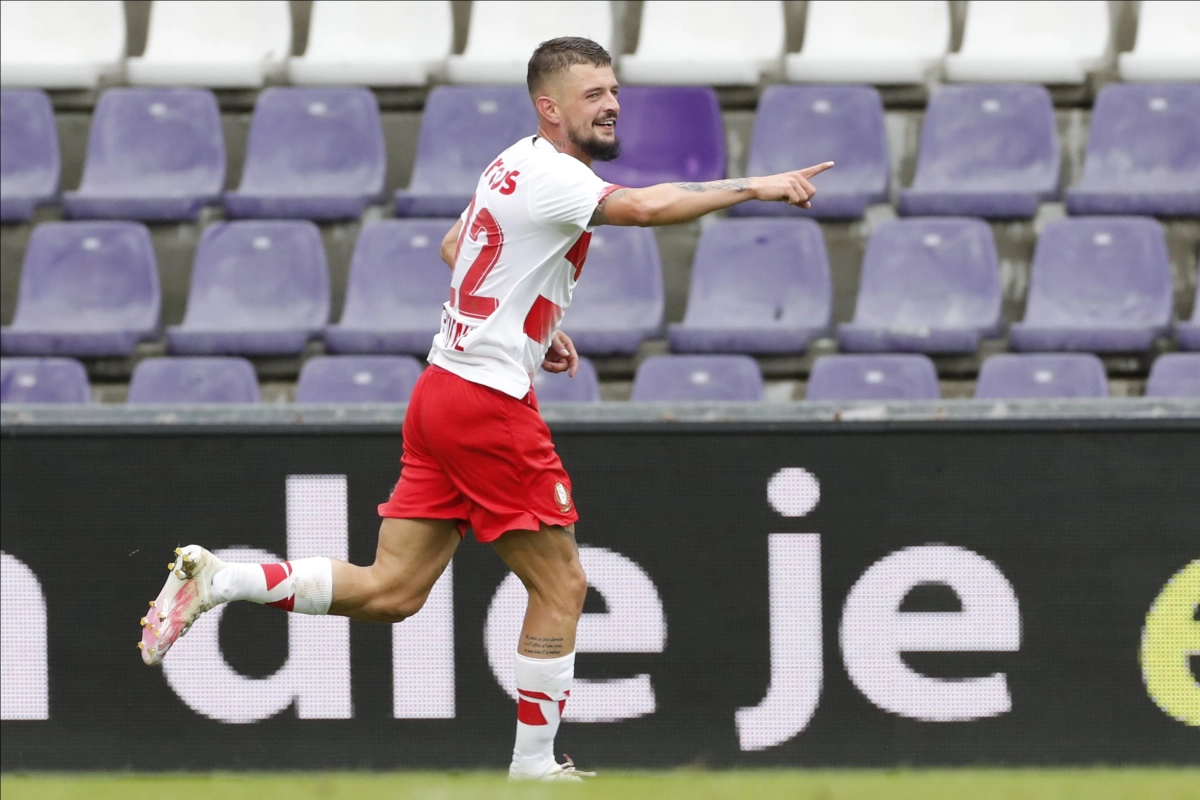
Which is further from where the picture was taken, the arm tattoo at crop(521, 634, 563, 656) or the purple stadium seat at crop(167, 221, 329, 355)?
the purple stadium seat at crop(167, 221, 329, 355)

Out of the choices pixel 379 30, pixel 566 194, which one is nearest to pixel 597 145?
pixel 566 194

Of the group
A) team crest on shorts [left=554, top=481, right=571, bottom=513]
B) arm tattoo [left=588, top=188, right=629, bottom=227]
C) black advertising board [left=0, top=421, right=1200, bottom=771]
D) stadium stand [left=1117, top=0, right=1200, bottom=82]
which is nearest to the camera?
arm tattoo [left=588, top=188, right=629, bottom=227]

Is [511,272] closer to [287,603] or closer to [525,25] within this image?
[287,603]

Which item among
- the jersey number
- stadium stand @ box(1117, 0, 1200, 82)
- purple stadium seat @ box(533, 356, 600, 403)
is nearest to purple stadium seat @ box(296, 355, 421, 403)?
purple stadium seat @ box(533, 356, 600, 403)

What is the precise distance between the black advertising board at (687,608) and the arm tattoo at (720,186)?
1.33 meters

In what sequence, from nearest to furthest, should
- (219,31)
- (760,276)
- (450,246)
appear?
1. (450,246)
2. (760,276)
3. (219,31)

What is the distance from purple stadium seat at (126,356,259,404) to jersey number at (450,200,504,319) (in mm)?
3045

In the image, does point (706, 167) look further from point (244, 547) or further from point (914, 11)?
point (244, 547)

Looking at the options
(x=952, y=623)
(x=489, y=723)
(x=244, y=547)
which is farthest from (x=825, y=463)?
(x=244, y=547)

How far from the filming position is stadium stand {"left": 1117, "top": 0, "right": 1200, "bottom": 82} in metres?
8.47

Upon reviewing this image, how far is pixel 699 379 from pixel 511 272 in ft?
9.49

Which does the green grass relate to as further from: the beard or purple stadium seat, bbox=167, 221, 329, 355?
purple stadium seat, bbox=167, 221, 329, 355

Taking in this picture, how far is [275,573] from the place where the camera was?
4117 millimetres

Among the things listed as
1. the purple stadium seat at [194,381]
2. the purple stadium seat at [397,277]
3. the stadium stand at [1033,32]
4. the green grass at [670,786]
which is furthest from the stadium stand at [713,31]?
the green grass at [670,786]
